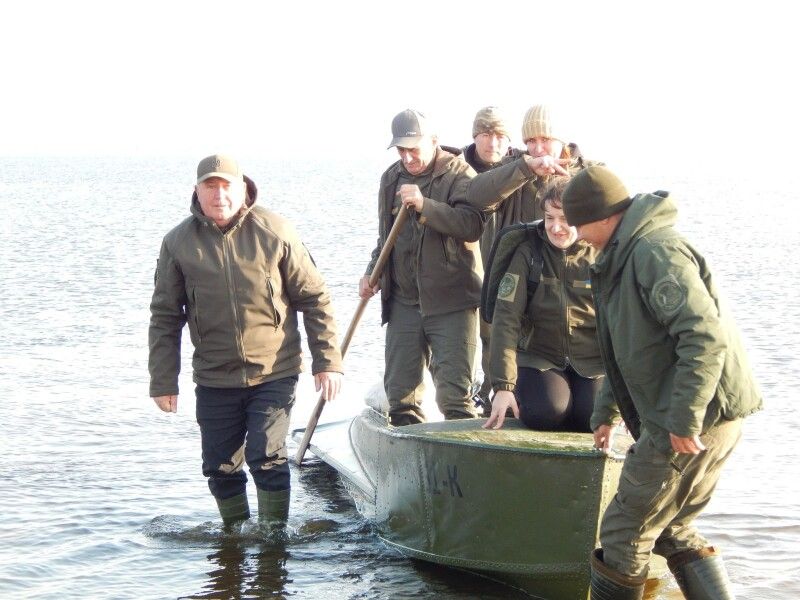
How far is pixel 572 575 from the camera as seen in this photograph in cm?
602

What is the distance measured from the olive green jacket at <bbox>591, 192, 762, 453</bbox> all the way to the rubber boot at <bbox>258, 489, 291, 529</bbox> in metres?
2.79

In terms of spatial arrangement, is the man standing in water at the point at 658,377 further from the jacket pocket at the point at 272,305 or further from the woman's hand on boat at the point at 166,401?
the woman's hand on boat at the point at 166,401

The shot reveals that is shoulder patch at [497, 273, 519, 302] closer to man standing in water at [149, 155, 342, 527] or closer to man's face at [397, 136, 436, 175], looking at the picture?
man standing in water at [149, 155, 342, 527]

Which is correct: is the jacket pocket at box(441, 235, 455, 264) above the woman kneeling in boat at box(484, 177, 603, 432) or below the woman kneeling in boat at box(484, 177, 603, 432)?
above

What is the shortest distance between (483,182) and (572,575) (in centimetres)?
227

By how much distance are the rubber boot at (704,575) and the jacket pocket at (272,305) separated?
2558mm

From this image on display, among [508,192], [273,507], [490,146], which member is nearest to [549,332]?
[508,192]

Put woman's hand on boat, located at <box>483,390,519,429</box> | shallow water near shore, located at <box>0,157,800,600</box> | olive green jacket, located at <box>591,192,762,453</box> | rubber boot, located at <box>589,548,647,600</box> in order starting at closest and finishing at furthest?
olive green jacket, located at <box>591,192,762,453</box> → rubber boot, located at <box>589,548,647,600</box> → woman's hand on boat, located at <box>483,390,519,429</box> → shallow water near shore, located at <box>0,157,800,600</box>

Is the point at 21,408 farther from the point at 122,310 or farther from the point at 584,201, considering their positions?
the point at 584,201

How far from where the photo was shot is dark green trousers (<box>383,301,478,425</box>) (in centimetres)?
743

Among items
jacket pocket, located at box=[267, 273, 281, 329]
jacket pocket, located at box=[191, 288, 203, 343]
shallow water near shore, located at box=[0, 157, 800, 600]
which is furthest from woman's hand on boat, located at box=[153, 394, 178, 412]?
shallow water near shore, located at box=[0, 157, 800, 600]

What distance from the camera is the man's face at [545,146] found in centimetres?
716

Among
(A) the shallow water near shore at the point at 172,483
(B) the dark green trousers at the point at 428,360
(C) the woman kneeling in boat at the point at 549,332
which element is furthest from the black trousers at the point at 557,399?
(B) the dark green trousers at the point at 428,360

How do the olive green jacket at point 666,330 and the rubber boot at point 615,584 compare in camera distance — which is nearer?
the olive green jacket at point 666,330
